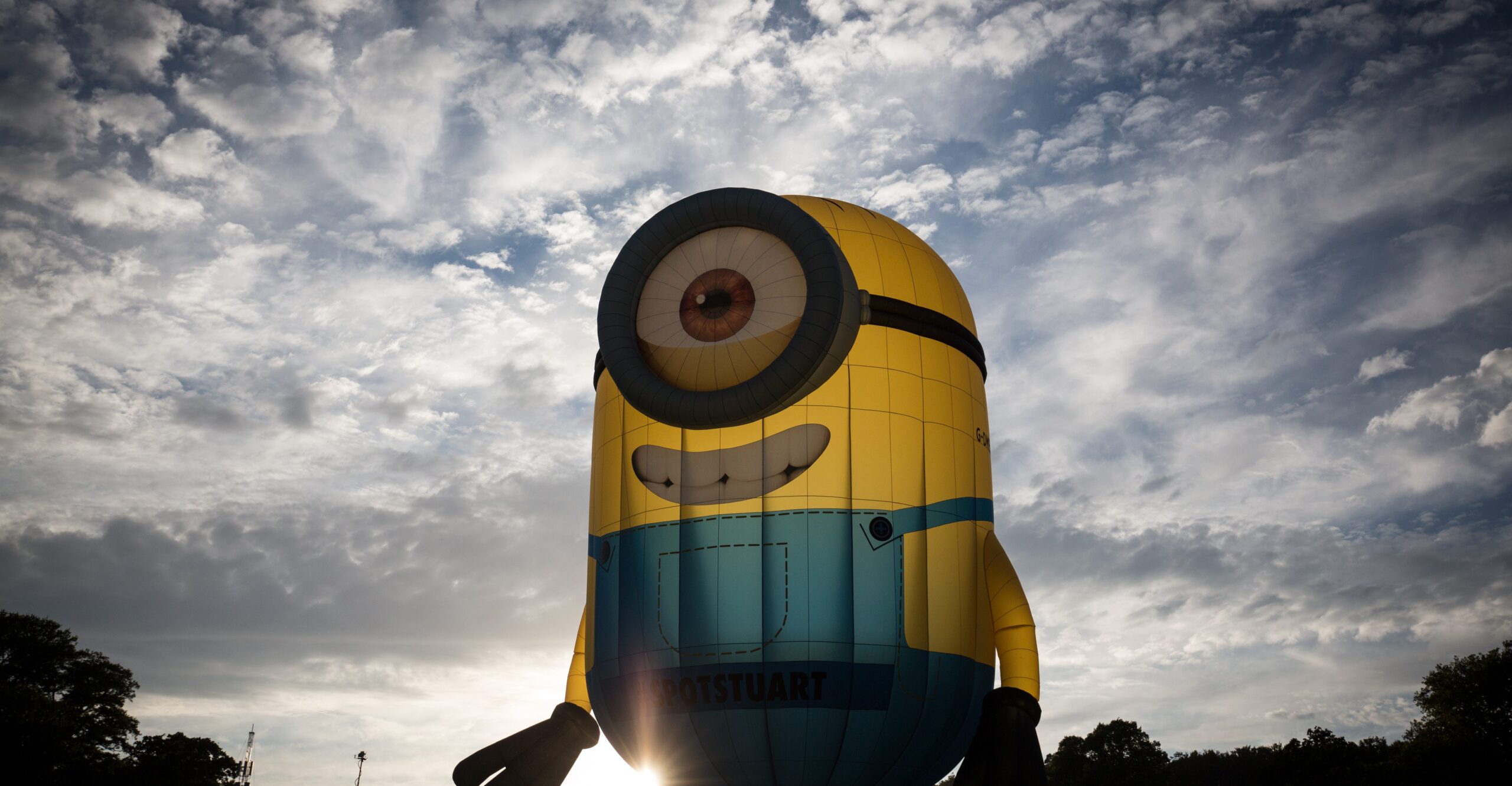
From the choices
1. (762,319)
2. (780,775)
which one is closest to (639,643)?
(780,775)

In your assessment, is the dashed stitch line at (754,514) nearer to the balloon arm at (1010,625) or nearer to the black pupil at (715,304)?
the balloon arm at (1010,625)

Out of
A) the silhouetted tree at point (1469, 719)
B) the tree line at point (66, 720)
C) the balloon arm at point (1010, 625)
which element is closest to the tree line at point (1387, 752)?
the silhouetted tree at point (1469, 719)

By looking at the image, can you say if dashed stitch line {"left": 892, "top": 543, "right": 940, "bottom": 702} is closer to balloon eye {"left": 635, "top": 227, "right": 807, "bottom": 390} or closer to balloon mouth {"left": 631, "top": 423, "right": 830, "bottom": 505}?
balloon mouth {"left": 631, "top": 423, "right": 830, "bottom": 505}

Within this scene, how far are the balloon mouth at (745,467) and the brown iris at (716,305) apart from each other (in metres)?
1.59

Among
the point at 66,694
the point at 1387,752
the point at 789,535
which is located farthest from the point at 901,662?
the point at 1387,752

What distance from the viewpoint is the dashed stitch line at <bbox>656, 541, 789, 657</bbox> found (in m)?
13.5

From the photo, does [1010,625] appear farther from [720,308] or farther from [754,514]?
[720,308]

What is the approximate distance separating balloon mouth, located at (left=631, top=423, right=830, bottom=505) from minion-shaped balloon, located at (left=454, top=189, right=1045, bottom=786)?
25mm

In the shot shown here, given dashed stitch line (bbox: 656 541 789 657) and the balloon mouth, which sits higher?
the balloon mouth

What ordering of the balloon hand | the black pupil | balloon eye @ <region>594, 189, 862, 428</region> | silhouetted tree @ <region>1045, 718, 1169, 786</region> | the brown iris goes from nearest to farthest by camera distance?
the balloon hand, balloon eye @ <region>594, 189, 862, 428</region>, the brown iris, the black pupil, silhouetted tree @ <region>1045, 718, 1169, 786</region>

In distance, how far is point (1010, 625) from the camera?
14.2m

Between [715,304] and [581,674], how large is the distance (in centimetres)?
650

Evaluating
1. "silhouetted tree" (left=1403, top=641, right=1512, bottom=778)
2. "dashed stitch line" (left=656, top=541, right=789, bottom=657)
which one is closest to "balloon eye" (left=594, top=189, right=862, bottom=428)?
"dashed stitch line" (left=656, top=541, right=789, bottom=657)

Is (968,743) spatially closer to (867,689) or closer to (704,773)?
(867,689)
